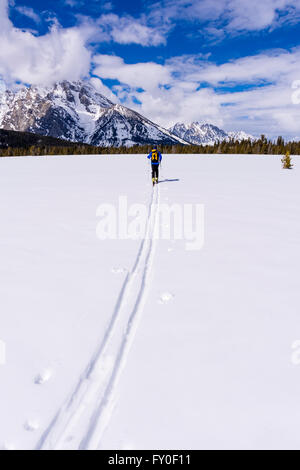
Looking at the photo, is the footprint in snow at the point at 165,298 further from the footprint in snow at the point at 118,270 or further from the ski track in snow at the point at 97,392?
the footprint in snow at the point at 118,270

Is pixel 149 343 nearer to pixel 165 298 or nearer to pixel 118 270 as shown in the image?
pixel 165 298

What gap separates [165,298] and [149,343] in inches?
44.1

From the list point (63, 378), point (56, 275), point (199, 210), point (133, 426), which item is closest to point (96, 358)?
point (63, 378)

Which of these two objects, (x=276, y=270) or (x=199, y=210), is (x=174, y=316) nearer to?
(x=276, y=270)

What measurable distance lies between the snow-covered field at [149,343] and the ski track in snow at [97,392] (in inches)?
0.5

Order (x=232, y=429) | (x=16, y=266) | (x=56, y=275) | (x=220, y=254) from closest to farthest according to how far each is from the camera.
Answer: (x=232, y=429) → (x=56, y=275) → (x=16, y=266) → (x=220, y=254)

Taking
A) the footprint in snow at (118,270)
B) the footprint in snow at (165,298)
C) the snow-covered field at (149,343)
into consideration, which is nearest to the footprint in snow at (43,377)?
the snow-covered field at (149,343)

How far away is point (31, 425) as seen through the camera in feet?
8.34

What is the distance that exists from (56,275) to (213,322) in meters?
3.10

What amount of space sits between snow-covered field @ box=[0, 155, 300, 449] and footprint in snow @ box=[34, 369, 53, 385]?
1 cm

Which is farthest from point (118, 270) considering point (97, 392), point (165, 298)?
point (97, 392)

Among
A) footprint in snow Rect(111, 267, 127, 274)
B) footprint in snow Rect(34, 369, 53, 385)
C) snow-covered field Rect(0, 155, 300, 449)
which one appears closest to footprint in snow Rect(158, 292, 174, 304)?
snow-covered field Rect(0, 155, 300, 449)

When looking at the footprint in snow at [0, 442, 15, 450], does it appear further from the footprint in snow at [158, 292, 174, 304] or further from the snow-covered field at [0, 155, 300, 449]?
the footprint in snow at [158, 292, 174, 304]

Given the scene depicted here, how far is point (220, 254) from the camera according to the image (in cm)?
639
